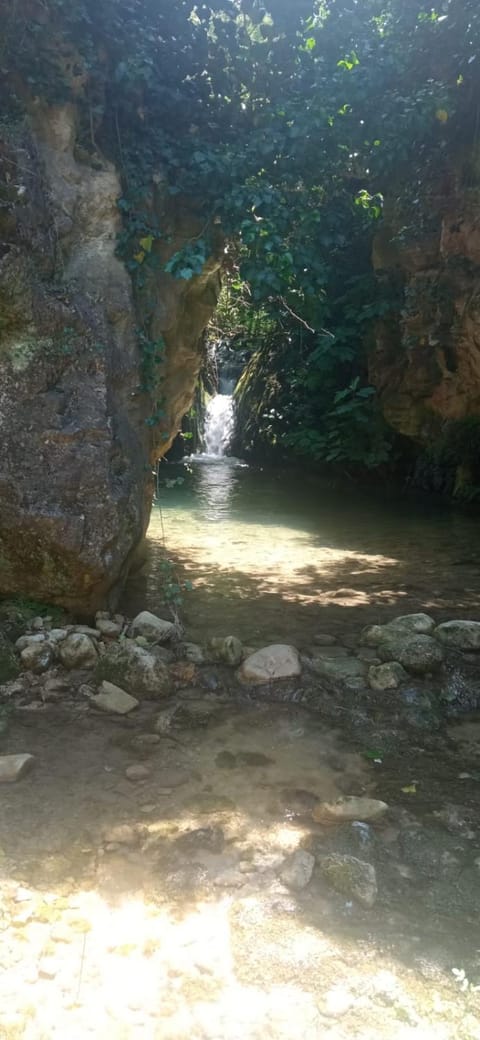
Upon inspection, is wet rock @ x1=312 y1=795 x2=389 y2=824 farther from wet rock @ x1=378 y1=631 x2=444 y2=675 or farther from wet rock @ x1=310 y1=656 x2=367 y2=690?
wet rock @ x1=378 y1=631 x2=444 y2=675

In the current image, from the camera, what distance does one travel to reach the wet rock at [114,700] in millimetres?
3590

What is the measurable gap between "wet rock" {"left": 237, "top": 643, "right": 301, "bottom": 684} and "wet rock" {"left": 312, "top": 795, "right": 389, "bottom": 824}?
1.22m

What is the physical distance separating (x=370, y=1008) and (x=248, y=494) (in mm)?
10314

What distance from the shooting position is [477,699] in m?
3.81

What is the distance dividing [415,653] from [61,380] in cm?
270

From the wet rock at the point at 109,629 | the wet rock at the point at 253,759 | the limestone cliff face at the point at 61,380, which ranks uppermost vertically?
the limestone cliff face at the point at 61,380

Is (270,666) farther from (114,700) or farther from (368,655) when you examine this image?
(114,700)

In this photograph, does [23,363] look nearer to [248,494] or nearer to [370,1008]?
[370,1008]

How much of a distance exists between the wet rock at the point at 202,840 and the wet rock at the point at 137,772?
0.44 m

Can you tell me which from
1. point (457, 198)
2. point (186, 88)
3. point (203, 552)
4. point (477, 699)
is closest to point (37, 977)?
point (477, 699)

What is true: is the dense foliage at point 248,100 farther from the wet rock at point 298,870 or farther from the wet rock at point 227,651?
the wet rock at point 298,870

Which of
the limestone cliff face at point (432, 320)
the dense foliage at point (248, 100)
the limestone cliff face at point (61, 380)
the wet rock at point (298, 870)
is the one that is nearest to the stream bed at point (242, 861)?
the wet rock at point (298, 870)

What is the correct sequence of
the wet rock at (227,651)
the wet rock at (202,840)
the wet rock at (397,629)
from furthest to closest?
the wet rock at (397,629)
the wet rock at (227,651)
the wet rock at (202,840)

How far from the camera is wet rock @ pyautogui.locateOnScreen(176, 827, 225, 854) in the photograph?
2.53 metres
